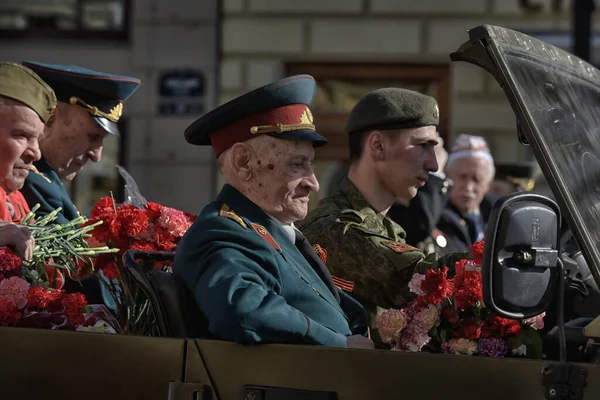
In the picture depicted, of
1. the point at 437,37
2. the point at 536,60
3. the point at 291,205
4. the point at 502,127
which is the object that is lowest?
the point at 502,127

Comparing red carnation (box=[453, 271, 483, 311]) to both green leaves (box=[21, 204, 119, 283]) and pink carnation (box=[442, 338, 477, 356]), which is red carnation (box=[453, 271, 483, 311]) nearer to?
pink carnation (box=[442, 338, 477, 356])

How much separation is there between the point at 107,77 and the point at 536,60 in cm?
318

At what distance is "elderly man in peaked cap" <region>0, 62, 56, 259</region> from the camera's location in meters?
4.66

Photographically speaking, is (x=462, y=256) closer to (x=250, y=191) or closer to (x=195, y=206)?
(x=250, y=191)

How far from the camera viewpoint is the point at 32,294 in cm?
397

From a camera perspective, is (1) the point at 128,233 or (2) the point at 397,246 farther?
(2) the point at 397,246

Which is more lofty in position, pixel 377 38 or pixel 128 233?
pixel 128 233

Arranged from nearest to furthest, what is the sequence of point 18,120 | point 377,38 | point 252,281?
point 252,281 → point 18,120 → point 377,38

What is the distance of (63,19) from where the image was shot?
570 inches

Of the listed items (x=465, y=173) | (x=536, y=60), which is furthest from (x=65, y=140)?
(x=465, y=173)

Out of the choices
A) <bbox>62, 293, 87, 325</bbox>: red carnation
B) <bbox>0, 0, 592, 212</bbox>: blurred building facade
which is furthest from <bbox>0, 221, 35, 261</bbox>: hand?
<bbox>0, 0, 592, 212</bbox>: blurred building facade

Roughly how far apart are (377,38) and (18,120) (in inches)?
372

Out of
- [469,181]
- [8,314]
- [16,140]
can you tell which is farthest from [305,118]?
[469,181]

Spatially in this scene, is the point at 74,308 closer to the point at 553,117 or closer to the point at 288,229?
the point at 288,229
